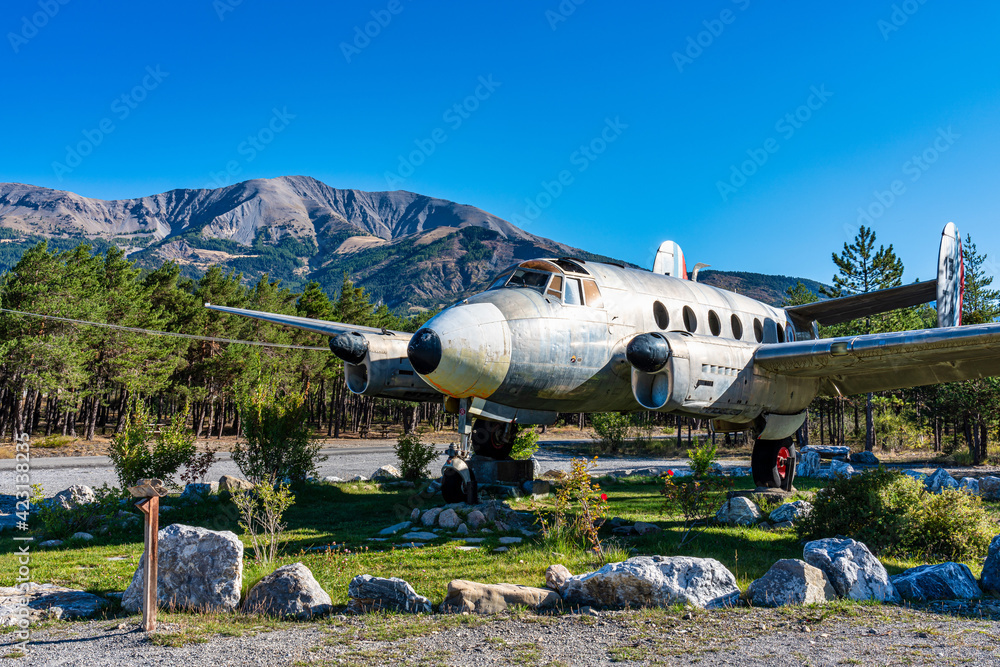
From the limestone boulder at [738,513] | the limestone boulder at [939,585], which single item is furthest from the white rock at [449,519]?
the limestone boulder at [939,585]

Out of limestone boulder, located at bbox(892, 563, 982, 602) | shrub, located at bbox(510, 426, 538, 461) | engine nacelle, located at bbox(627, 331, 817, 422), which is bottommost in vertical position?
limestone boulder, located at bbox(892, 563, 982, 602)

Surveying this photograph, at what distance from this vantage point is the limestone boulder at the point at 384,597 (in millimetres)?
6762

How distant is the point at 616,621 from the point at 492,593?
4.41 ft

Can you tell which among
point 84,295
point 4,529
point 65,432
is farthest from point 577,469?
point 65,432

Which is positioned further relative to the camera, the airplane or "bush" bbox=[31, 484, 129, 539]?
"bush" bbox=[31, 484, 129, 539]

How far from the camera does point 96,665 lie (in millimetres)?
5121

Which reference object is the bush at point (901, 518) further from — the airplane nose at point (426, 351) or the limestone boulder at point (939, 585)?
the airplane nose at point (426, 351)

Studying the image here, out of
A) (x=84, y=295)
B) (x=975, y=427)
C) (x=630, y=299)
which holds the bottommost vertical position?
(x=975, y=427)

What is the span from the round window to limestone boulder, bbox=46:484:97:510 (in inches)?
479

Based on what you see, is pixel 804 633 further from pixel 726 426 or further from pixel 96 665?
pixel 726 426

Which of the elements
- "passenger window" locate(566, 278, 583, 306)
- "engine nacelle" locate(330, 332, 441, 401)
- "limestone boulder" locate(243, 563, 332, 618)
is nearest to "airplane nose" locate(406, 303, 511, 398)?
"passenger window" locate(566, 278, 583, 306)

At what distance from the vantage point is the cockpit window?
12.4 meters

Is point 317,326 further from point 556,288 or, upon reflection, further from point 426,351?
point 556,288

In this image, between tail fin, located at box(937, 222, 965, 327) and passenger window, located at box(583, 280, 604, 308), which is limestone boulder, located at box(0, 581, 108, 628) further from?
tail fin, located at box(937, 222, 965, 327)
